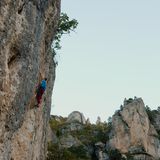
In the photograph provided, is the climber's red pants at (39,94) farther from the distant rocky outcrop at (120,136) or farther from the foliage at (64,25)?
the distant rocky outcrop at (120,136)

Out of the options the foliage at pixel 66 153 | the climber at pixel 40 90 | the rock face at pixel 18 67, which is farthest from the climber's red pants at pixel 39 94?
the foliage at pixel 66 153

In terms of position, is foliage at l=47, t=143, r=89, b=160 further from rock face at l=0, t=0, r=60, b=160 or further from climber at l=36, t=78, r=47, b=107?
rock face at l=0, t=0, r=60, b=160

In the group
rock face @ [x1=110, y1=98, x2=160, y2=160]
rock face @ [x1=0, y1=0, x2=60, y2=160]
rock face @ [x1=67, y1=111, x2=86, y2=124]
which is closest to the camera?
rock face @ [x1=0, y1=0, x2=60, y2=160]

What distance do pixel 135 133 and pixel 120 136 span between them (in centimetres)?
284

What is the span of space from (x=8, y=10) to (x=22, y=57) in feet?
9.63

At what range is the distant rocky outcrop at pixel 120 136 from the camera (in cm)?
6788

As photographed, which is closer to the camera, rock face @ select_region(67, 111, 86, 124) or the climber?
the climber

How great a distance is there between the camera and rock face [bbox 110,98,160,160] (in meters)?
70.7

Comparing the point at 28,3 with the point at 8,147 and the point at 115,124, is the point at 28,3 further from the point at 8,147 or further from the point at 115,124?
the point at 115,124

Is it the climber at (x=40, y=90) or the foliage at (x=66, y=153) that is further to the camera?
the foliage at (x=66, y=153)

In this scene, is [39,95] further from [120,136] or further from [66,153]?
[120,136]

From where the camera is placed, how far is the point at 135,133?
2879 inches

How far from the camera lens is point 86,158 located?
65.8 metres

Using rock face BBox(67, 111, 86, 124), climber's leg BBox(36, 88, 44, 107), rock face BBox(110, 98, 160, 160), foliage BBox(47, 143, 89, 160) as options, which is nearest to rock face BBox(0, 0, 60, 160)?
climber's leg BBox(36, 88, 44, 107)
